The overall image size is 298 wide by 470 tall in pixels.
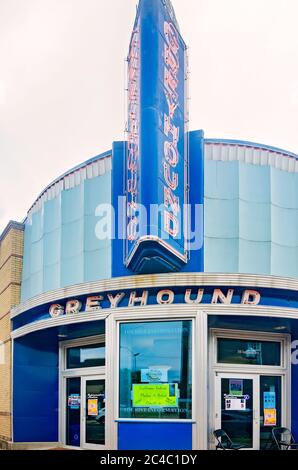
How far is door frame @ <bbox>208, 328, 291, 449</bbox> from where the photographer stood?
11080 mm

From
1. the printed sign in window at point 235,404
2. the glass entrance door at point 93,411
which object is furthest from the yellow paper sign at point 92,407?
the printed sign in window at point 235,404

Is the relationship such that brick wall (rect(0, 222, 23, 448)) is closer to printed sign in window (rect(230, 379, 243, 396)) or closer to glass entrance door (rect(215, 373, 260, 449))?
glass entrance door (rect(215, 373, 260, 449))

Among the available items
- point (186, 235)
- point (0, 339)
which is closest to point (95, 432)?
point (0, 339)

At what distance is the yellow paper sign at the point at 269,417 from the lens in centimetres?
1136

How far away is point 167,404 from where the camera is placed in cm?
1005

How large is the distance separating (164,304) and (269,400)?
3.29 m

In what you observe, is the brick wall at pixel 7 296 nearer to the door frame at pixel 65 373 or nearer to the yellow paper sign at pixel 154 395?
the door frame at pixel 65 373

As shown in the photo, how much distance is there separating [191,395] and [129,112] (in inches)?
214

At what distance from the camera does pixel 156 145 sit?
969 centimetres

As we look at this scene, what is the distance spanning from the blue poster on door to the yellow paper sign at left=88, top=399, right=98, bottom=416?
366cm

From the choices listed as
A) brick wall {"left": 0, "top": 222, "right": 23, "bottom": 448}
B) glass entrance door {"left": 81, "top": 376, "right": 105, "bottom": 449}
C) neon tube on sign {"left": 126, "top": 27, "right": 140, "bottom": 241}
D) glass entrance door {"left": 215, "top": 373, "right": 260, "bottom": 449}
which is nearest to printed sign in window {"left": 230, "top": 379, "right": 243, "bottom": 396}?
glass entrance door {"left": 215, "top": 373, "right": 260, "bottom": 449}

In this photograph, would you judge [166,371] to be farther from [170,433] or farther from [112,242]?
[112,242]

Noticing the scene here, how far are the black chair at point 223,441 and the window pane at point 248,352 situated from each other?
4.81ft
